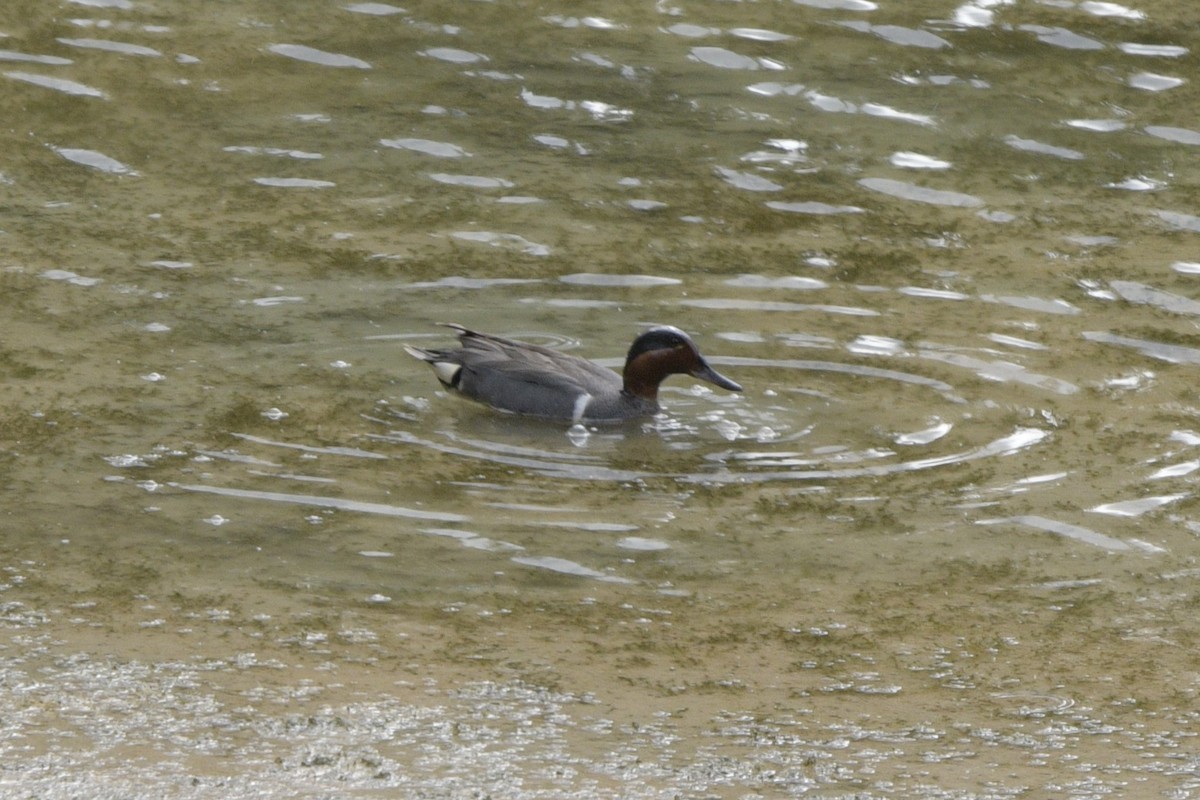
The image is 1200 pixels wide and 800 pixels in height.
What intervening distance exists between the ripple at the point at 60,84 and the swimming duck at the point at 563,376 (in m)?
4.06

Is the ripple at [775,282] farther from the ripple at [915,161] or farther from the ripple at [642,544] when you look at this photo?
the ripple at [642,544]

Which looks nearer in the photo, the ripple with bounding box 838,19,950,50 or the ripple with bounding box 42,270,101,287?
the ripple with bounding box 42,270,101,287

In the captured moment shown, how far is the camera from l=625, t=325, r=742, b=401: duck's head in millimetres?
7840

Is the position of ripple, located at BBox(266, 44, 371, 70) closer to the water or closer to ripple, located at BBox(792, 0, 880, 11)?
the water

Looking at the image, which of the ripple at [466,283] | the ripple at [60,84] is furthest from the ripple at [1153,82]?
the ripple at [60,84]

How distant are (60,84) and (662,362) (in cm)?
503

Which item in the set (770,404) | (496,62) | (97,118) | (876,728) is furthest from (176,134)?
(876,728)

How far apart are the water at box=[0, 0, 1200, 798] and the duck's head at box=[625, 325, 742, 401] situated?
0.17 metres

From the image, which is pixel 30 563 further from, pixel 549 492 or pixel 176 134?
pixel 176 134

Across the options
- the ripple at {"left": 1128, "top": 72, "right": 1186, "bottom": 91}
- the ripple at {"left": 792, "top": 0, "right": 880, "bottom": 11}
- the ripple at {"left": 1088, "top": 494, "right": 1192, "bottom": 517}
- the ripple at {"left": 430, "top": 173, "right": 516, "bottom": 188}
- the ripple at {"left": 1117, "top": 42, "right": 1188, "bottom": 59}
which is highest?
the ripple at {"left": 792, "top": 0, "right": 880, "bottom": 11}

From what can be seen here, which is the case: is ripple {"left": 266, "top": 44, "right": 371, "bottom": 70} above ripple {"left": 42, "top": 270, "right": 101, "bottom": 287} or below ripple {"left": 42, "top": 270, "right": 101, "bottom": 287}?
above

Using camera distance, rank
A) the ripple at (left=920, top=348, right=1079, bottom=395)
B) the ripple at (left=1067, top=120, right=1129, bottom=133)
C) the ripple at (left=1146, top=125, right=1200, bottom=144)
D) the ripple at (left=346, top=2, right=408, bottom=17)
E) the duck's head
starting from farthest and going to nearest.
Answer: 1. the ripple at (left=346, top=2, right=408, bottom=17)
2. the ripple at (left=1067, top=120, right=1129, bottom=133)
3. the ripple at (left=1146, top=125, right=1200, bottom=144)
4. the ripple at (left=920, top=348, right=1079, bottom=395)
5. the duck's head

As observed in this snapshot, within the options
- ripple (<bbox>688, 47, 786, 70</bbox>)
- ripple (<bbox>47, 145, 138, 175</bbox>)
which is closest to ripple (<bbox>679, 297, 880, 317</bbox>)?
ripple (<bbox>688, 47, 786, 70</bbox>)

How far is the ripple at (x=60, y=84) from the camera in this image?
11.0m
